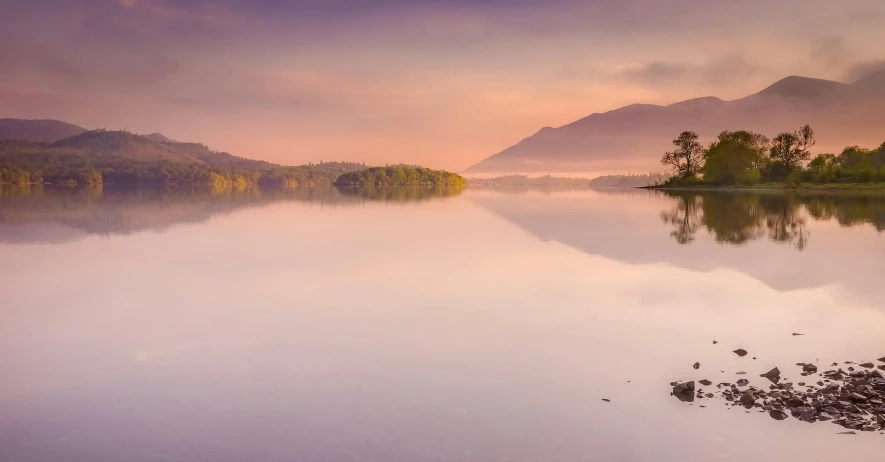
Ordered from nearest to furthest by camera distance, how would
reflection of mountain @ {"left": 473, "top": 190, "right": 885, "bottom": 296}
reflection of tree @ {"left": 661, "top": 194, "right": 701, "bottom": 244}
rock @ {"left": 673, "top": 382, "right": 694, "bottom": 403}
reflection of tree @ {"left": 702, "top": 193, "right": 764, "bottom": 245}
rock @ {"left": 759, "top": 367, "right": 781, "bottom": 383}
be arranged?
rock @ {"left": 673, "top": 382, "right": 694, "bottom": 403}, rock @ {"left": 759, "top": 367, "right": 781, "bottom": 383}, reflection of mountain @ {"left": 473, "top": 190, "right": 885, "bottom": 296}, reflection of tree @ {"left": 702, "top": 193, "right": 764, "bottom": 245}, reflection of tree @ {"left": 661, "top": 194, "right": 701, "bottom": 244}

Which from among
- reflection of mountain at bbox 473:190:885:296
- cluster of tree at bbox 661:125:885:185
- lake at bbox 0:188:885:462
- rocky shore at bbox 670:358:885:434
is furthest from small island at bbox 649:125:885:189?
rocky shore at bbox 670:358:885:434

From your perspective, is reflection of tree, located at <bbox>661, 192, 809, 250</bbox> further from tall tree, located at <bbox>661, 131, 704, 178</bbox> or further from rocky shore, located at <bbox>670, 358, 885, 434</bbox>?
tall tree, located at <bbox>661, 131, 704, 178</bbox>

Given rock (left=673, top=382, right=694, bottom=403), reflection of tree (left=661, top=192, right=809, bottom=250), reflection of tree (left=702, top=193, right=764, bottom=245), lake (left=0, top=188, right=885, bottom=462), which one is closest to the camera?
lake (left=0, top=188, right=885, bottom=462)

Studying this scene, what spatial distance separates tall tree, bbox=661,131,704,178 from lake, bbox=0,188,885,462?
546ft

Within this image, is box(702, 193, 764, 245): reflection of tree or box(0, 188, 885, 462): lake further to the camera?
box(702, 193, 764, 245): reflection of tree

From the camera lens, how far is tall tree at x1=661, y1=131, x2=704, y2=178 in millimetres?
189875

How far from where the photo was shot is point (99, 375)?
45.0ft

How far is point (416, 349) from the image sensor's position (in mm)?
15867

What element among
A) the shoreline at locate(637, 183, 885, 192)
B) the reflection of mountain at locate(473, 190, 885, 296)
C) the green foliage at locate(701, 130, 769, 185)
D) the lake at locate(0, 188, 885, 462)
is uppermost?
the green foliage at locate(701, 130, 769, 185)

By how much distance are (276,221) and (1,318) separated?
42.8m

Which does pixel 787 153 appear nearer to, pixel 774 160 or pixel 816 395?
pixel 774 160

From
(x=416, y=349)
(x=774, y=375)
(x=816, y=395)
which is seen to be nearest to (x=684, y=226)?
(x=774, y=375)

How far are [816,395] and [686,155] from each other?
19767 centimetres

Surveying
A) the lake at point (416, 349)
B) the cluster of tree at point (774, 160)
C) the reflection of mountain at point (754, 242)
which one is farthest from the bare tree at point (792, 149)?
the lake at point (416, 349)
